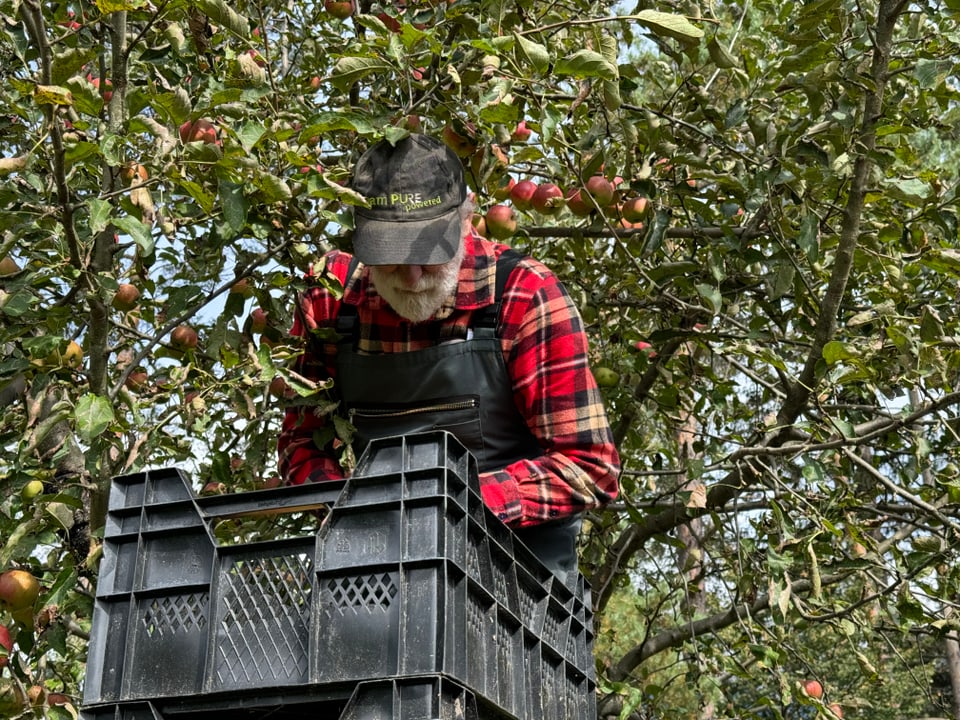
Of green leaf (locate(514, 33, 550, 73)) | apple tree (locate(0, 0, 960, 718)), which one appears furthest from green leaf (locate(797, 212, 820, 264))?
green leaf (locate(514, 33, 550, 73))

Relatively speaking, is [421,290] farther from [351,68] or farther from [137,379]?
[137,379]

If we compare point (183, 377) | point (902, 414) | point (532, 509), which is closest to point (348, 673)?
point (532, 509)

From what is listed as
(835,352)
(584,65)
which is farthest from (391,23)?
(835,352)

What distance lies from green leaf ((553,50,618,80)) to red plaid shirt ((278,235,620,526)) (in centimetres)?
42

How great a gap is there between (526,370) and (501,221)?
1260 mm

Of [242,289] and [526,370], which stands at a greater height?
[242,289]

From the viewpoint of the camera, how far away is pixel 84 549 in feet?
10.5

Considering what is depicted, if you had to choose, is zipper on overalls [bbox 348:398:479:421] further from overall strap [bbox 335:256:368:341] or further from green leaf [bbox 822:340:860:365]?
green leaf [bbox 822:340:860:365]

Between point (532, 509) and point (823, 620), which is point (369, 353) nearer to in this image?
point (532, 509)

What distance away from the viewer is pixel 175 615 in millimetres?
1711

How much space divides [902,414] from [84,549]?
97.3 inches

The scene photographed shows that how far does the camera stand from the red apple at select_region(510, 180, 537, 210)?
3.70 metres

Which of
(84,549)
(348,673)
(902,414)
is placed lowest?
(348,673)

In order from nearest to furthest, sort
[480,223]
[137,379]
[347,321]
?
[347,321] → [137,379] → [480,223]
